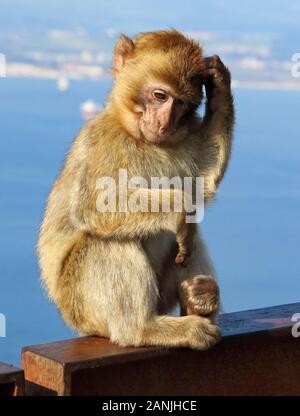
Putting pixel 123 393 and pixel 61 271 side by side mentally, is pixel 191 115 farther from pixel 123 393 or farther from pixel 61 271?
pixel 123 393

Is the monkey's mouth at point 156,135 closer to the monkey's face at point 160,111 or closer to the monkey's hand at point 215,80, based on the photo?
the monkey's face at point 160,111

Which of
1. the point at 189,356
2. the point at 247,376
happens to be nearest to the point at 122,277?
the point at 189,356

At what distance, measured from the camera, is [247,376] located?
391cm

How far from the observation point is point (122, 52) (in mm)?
4191

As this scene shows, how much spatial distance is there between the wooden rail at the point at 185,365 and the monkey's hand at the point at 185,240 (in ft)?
1.16

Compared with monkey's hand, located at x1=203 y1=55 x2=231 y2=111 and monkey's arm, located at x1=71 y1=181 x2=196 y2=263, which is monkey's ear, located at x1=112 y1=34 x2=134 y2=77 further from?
monkey's arm, located at x1=71 y1=181 x2=196 y2=263

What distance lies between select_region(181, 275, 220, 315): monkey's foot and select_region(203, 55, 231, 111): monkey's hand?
814mm

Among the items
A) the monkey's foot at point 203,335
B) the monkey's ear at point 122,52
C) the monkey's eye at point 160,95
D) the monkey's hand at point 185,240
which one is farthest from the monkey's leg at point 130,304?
the monkey's ear at point 122,52

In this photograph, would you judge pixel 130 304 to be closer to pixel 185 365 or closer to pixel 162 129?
pixel 185 365

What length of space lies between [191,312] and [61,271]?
586 mm

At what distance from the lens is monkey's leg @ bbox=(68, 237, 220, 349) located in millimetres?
3818

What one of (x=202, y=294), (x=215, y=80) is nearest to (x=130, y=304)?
(x=202, y=294)

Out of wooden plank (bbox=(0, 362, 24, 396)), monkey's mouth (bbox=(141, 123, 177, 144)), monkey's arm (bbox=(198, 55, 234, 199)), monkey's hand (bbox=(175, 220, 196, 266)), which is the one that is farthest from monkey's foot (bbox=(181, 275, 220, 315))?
wooden plank (bbox=(0, 362, 24, 396))

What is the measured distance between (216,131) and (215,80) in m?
0.24
